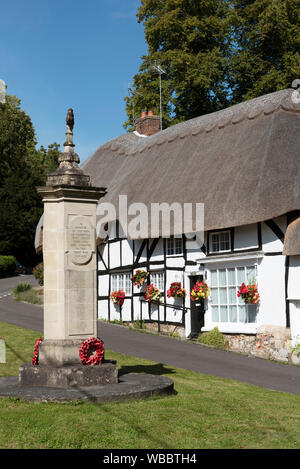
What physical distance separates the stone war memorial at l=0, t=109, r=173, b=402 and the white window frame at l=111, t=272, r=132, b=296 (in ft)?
37.2

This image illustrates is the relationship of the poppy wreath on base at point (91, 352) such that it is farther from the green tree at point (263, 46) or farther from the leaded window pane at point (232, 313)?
the green tree at point (263, 46)

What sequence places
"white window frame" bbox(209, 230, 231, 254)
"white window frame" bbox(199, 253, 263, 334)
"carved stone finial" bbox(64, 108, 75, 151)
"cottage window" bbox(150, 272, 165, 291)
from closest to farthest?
"carved stone finial" bbox(64, 108, 75, 151) < "white window frame" bbox(199, 253, 263, 334) < "white window frame" bbox(209, 230, 231, 254) < "cottage window" bbox(150, 272, 165, 291)

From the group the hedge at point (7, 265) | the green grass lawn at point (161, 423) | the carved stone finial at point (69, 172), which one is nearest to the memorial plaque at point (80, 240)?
the carved stone finial at point (69, 172)

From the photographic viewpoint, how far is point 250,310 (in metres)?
16.5

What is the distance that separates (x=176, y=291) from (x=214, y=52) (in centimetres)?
1651

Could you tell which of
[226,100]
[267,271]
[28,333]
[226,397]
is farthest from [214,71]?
[226,397]

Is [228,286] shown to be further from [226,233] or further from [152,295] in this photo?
[152,295]

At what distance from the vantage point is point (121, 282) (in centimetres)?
2162

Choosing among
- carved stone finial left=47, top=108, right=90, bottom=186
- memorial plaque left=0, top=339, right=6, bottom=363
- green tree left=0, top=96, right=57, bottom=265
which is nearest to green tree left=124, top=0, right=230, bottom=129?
green tree left=0, top=96, right=57, bottom=265

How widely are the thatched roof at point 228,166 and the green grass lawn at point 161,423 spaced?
7.75 metres

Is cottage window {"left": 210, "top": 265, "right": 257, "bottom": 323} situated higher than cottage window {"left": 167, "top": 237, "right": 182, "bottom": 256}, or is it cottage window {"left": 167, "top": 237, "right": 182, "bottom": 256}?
cottage window {"left": 167, "top": 237, "right": 182, "bottom": 256}

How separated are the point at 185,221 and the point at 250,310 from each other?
143 inches

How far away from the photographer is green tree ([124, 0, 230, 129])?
96.9ft

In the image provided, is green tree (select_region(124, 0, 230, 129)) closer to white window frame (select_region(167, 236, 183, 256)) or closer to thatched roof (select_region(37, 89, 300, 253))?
thatched roof (select_region(37, 89, 300, 253))
